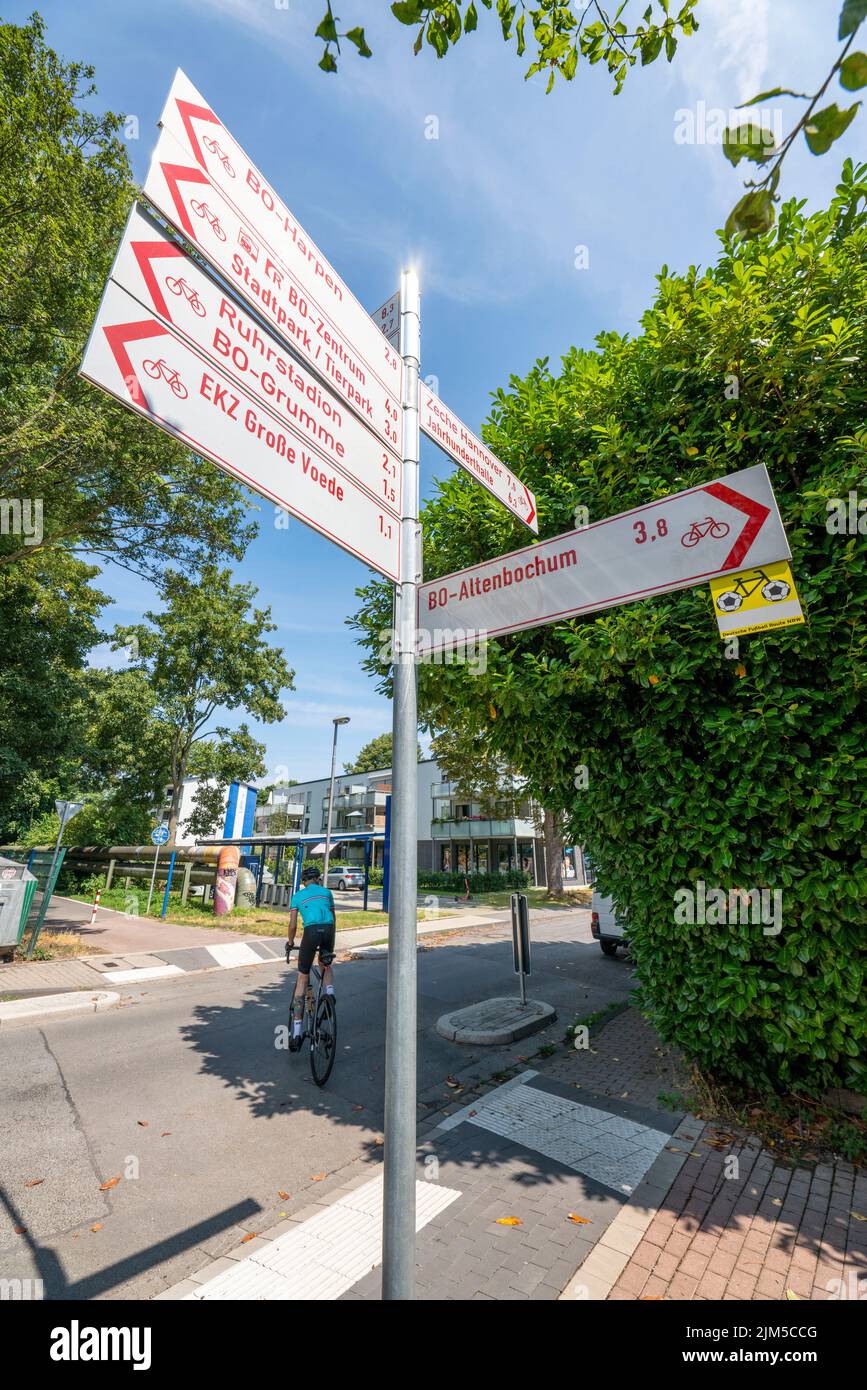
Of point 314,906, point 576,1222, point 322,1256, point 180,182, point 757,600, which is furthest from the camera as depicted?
point 314,906

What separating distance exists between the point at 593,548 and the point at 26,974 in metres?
11.9

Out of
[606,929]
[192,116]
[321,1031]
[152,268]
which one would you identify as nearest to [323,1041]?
[321,1031]

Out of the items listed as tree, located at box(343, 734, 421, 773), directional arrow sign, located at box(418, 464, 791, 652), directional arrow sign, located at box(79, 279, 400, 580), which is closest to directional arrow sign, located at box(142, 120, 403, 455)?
directional arrow sign, located at box(79, 279, 400, 580)

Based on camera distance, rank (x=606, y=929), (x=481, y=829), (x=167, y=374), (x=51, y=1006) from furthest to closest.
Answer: (x=481, y=829)
(x=606, y=929)
(x=51, y=1006)
(x=167, y=374)

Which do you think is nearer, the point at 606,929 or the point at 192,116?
the point at 192,116

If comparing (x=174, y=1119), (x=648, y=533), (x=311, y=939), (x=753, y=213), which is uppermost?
(x=753, y=213)

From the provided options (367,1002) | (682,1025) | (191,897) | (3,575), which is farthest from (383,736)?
(682,1025)

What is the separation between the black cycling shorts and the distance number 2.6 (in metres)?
5.63

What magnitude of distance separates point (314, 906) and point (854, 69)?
7057mm

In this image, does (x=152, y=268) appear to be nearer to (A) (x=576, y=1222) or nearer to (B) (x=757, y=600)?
(B) (x=757, y=600)

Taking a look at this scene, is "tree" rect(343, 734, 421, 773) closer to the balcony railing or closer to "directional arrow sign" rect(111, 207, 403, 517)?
the balcony railing

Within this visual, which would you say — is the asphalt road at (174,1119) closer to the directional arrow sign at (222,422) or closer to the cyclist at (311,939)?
the cyclist at (311,939)

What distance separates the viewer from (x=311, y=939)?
657cm

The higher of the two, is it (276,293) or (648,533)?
(276,293)
